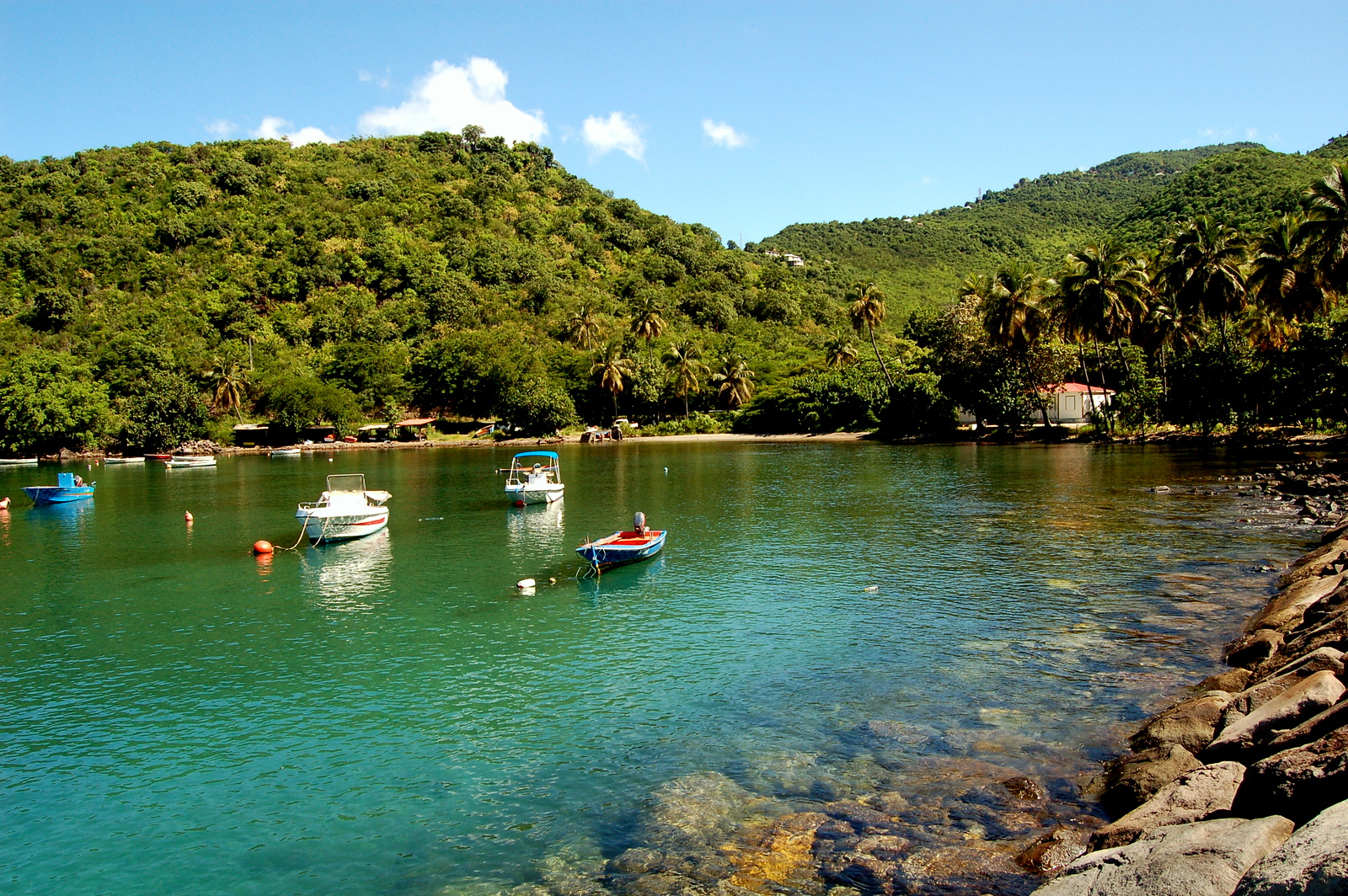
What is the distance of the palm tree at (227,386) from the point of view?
117 m

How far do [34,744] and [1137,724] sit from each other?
22.4 metres

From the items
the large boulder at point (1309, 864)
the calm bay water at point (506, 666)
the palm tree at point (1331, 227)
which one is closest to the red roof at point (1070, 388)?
the palm tree at point (1331, 227)

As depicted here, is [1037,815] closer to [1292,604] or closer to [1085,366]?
[1292,604]

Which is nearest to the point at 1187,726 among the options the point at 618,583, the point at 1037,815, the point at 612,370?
the point at 1037,815

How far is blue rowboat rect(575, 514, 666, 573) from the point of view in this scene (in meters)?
31.5

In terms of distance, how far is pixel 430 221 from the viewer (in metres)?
166

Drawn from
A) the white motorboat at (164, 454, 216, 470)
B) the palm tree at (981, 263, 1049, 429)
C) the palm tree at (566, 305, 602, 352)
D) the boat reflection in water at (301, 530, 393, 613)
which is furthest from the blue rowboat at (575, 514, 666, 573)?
the palm tree at (566, 305, 602, 352)

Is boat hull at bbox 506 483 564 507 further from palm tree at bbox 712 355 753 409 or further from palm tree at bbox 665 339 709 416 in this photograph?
palm tree at bbox 712 355 753 409

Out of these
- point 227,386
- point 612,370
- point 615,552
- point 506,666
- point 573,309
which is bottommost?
point 506,666

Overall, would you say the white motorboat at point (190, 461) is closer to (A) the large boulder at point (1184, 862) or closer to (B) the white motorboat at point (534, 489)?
(B) the white motorboat at point (534, 489)

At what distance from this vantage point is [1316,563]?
24.1 meters

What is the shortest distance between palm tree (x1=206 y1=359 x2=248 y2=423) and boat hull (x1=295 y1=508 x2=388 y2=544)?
87.6 m

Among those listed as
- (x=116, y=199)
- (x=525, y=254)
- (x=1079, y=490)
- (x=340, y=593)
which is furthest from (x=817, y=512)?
(x=116, y=199)

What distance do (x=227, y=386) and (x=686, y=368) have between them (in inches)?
2559
